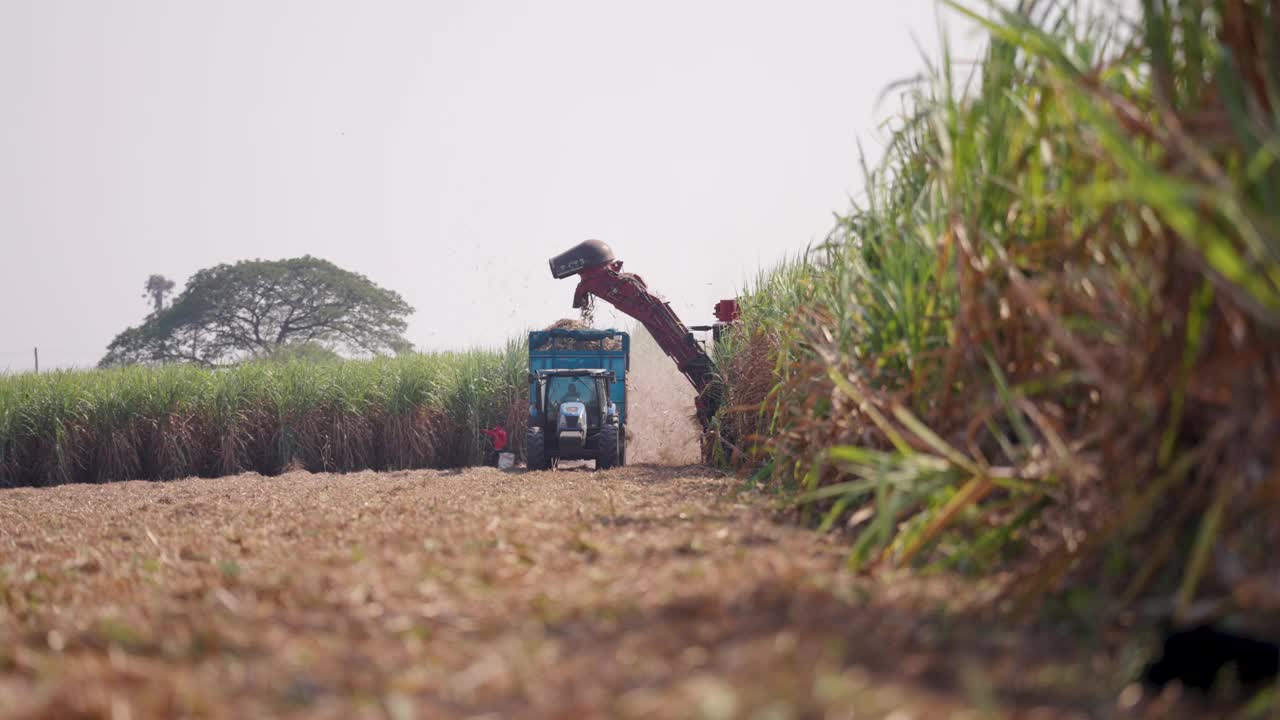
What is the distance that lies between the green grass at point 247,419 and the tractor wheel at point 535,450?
114 inches

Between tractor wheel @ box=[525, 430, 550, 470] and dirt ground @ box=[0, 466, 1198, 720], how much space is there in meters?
7.15

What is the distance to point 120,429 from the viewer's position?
39.2ft

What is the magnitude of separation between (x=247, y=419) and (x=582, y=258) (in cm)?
569

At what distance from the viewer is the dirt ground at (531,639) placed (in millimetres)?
1006

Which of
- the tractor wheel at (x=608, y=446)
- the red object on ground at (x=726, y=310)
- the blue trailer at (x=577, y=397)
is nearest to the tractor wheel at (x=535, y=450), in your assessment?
the blue trailer at (x=577, y=397)

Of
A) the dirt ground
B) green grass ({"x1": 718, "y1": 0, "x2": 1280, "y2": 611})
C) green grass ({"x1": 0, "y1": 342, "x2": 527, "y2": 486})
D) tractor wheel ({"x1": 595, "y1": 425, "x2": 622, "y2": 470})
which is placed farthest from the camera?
green grass ({"x1": 0, "y1": 342, "x2": 527, "y2": 486})

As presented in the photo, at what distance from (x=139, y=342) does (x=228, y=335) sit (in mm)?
3364

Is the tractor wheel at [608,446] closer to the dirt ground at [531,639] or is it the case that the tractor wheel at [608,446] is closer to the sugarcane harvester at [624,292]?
the sugarcane harvester at [624,292]

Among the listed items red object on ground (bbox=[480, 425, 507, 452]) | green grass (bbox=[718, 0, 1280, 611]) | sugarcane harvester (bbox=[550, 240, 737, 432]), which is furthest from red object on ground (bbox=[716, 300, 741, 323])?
green grass (bbox=[718, 0, 1280, 611])

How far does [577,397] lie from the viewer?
1025 centimetres

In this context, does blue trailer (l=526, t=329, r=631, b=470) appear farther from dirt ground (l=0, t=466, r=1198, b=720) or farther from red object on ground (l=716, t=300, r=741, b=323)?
dirt ground (l=0, t=466, r=1198, b=720)

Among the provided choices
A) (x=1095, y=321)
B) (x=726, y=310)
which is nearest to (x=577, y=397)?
(x=726, y=310)

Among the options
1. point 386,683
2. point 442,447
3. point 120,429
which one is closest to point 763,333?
point 386,683

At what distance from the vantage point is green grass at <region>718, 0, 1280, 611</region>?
123cm
